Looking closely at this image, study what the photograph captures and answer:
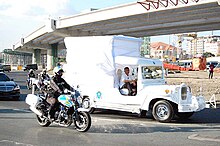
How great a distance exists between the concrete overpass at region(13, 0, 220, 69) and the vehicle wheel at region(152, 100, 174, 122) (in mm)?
22587

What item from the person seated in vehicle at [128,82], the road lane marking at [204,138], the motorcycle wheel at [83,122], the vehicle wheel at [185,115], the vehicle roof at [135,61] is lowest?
the road lane marking at [204,138]

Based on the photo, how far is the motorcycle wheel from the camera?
29.5ft

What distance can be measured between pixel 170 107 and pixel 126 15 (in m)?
30.2

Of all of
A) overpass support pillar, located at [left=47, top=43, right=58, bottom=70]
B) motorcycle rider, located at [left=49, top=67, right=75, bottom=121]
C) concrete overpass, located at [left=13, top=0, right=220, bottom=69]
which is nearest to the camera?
motorcycle rider, located at [left=49, top=67, right=75, bottom=121]

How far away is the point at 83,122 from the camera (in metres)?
9.11

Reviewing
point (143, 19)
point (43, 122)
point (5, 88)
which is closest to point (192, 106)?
point (43, 122)

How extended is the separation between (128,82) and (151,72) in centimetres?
99

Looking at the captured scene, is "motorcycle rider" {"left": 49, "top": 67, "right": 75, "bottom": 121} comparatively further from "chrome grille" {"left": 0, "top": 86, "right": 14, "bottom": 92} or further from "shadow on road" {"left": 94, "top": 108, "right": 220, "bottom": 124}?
"chrome grille" {"left": 0, "top": 86, "right": 14, "bottom": 92}

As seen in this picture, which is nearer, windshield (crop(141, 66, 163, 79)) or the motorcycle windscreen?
the motorcycle windscreen

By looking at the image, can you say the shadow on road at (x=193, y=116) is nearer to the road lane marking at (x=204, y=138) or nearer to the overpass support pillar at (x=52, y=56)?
the road lane marking at (x=204, y=138)

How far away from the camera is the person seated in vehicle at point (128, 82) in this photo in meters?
12.2

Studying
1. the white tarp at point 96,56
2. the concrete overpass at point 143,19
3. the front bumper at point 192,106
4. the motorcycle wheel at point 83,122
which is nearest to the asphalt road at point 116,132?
the motorcycle wheel at point 83,122

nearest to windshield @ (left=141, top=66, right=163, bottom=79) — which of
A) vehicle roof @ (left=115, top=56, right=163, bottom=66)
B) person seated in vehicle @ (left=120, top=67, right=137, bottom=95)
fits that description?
vehicle roof @ (left=115, top=56, right=163, bottom=66)

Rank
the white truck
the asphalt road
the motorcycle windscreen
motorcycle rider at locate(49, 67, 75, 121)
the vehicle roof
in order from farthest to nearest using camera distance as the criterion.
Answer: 1. the vehicle roof
2. the white truck
3. motorcycle rider at locate(49, 67, 75, 121)
4. the motorcycle windscreen
5. the asphalt road
